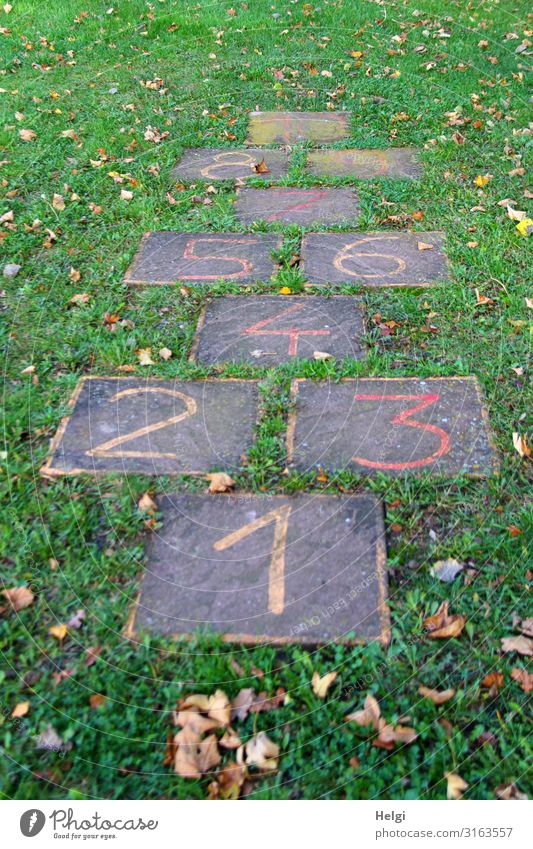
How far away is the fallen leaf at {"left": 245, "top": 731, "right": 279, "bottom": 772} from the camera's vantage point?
5.73ft

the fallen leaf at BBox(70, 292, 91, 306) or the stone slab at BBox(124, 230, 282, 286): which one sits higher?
the stone slab at BBox(124, 230, 282, 286)

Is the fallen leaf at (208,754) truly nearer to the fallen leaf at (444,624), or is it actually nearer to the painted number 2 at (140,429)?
the fallen leaf at (444,624)

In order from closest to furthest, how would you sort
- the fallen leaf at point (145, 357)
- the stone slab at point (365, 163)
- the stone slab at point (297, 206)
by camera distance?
1. the fallen leaf at point (145, 357)
2. the stone slab at point (297, 206)
3. the stone slab at point (365, 163)

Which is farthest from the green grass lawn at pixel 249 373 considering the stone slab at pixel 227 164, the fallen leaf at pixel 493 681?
the stone slab at pixel 227 164

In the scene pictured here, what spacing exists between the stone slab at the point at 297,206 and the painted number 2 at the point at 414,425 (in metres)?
1.67

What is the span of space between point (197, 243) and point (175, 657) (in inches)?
102

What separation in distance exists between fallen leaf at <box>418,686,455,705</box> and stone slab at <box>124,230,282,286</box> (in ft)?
7.54

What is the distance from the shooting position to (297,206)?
13.7 ft

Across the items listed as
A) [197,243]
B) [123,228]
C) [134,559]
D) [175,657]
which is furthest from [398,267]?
[175,657]

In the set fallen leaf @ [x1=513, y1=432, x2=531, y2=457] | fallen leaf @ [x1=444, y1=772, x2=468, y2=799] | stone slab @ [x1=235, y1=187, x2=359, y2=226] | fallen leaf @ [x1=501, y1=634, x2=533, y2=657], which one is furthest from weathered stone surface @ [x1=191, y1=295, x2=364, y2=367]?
fallen leaf @ [x1=444, y1=772, x2=468, y2=799]

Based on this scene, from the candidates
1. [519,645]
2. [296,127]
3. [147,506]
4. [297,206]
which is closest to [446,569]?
[519,645]

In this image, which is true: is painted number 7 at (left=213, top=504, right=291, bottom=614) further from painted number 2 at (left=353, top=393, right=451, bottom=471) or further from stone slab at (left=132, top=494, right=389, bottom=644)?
painted number 2 at (left=353, top=393, right=451, bottom=471)

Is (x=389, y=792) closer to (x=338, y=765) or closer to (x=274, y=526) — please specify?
(x=338, y=765)

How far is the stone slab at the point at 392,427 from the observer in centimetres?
248
